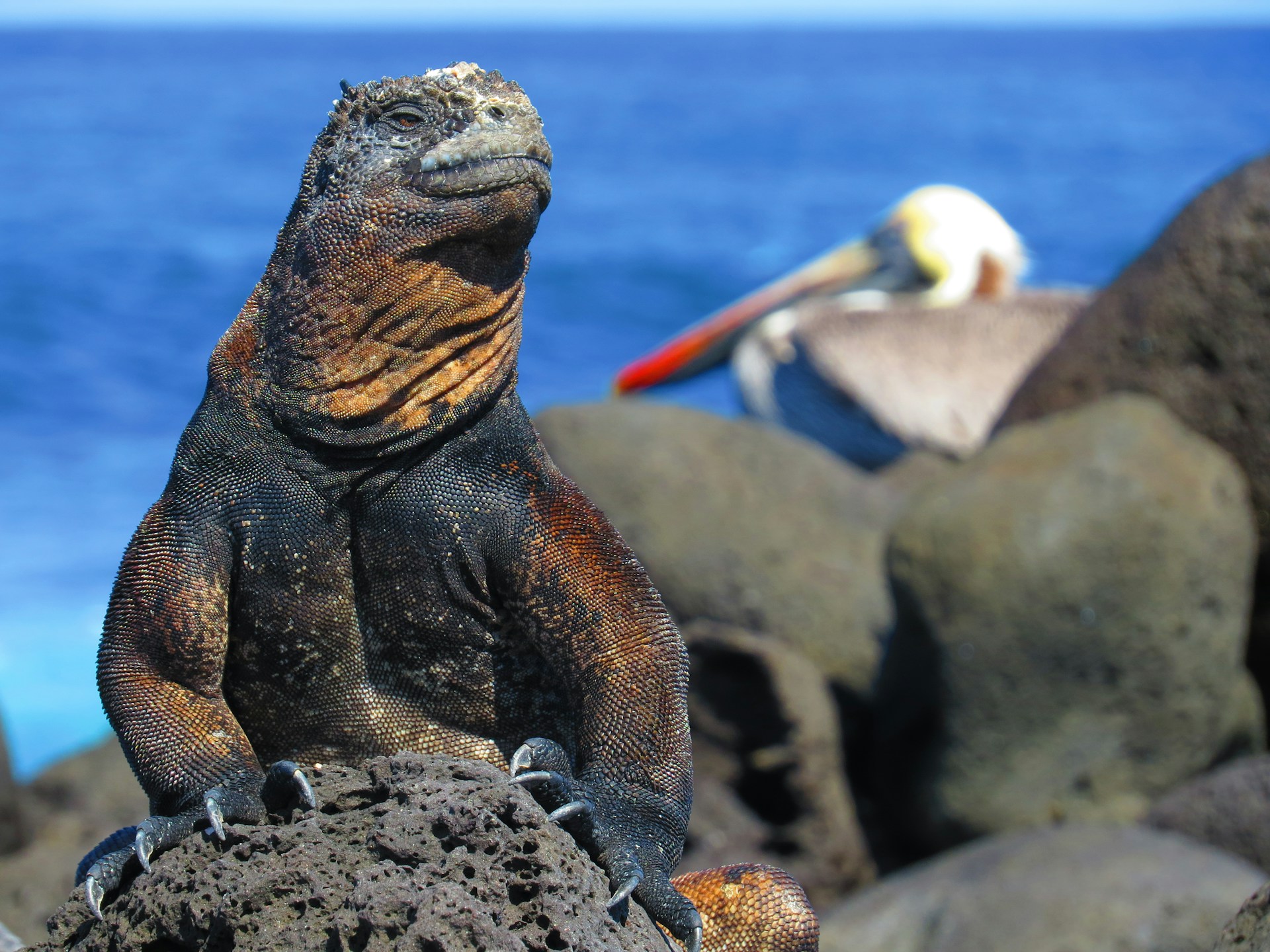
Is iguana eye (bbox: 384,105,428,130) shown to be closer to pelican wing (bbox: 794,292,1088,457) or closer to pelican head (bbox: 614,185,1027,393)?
pelican wing (bbox: 794,292,1088,457)

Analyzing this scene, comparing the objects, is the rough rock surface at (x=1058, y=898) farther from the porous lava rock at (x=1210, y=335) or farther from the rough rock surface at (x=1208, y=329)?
the rough rock surface at (x=1208, y=329)

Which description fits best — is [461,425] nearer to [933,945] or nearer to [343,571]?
[343,571]

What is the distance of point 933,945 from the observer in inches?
257

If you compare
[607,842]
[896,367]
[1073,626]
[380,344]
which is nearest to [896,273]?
[896,367]

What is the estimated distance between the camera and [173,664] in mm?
3385

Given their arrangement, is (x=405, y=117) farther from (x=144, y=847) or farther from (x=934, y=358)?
(x=934, y=358)

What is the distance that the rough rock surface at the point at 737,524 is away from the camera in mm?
9148

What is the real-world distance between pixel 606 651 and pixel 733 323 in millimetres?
15436

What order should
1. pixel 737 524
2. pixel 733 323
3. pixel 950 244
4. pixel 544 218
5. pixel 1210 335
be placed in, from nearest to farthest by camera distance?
pixel 1210 335
pixel 737 524
pixel 950 244
pixel 733 323
pixel 544 218

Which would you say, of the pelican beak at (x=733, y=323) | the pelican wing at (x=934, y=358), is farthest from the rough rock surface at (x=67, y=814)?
the pelican beak at (x=733, y=323)

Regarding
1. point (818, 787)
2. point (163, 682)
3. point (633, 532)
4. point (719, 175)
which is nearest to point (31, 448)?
point (633, 532)

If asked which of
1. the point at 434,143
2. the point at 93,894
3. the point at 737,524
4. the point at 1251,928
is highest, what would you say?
the point at 434,143

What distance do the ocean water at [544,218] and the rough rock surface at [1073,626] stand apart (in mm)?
4192

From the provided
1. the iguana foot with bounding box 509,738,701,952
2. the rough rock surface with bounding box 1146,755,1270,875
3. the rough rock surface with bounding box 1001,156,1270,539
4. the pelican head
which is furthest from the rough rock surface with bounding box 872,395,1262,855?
the pelican head
